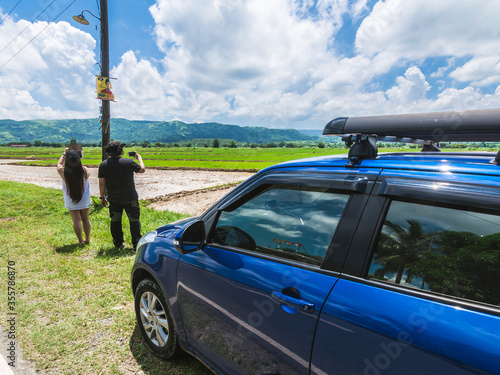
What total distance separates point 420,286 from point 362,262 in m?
0.24

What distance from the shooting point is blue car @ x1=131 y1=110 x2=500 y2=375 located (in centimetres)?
111

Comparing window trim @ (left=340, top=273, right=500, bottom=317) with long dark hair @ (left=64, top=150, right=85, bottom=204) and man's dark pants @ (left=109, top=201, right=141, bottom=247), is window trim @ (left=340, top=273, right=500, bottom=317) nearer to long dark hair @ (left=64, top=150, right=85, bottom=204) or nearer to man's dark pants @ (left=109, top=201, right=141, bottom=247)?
man's dark pants @ (left=109, top=201, right=141, bottom=247)

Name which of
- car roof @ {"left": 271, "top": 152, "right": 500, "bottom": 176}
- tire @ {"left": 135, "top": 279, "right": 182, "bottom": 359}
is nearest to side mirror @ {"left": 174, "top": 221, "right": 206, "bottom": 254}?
tire @ {"left": 135, "top": 279, "right": 182, "bottom": 359}

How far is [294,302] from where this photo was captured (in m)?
1.45

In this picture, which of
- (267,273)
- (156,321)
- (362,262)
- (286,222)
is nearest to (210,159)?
(156,321)

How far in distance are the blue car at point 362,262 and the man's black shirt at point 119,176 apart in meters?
3.49

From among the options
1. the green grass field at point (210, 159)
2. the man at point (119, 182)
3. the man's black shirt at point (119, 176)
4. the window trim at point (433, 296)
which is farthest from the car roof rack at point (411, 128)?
the green grass field at point (210, 159)

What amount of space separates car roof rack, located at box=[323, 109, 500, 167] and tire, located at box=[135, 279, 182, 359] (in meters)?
1.95

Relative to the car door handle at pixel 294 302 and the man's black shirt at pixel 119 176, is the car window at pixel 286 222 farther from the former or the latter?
the man's black shirt at pixel 119 176

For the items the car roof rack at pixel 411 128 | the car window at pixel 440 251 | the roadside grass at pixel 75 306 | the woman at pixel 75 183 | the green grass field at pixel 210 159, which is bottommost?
the green grass field at pixel 210 159

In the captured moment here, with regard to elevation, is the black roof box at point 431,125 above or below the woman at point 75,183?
above

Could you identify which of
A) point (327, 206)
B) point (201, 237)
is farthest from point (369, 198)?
point (201, 237)

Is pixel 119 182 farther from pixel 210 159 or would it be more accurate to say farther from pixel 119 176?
pixel 210 159

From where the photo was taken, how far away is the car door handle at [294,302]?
1398mm
